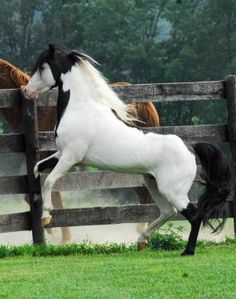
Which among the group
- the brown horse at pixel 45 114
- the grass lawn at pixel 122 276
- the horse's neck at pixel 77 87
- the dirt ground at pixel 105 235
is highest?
the horse's neck at pixel 77 87

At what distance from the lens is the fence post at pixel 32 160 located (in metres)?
12.6

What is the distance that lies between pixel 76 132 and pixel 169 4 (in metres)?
51.1

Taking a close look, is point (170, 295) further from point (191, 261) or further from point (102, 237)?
point (102, 237)

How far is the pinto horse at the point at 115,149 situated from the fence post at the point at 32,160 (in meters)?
0.44

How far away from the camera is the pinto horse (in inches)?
451

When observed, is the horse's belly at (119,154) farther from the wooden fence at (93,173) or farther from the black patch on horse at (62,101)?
the wooden fence at (93,173)

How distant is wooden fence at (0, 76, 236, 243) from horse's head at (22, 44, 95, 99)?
0.55 metres

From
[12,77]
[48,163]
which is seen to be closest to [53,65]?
[48,163]


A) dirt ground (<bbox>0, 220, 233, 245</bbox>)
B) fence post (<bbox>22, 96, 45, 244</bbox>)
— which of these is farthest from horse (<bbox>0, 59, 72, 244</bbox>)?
fence post (<bbox>22, 96, 45, 244</bbox>)

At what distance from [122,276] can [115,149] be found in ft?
7.42

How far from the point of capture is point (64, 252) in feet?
39.3

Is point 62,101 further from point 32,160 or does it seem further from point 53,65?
point 32,160

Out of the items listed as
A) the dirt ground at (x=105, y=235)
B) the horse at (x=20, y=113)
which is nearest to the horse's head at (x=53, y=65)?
the horse at (x=20, y=113)

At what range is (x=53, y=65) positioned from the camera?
12070mm
